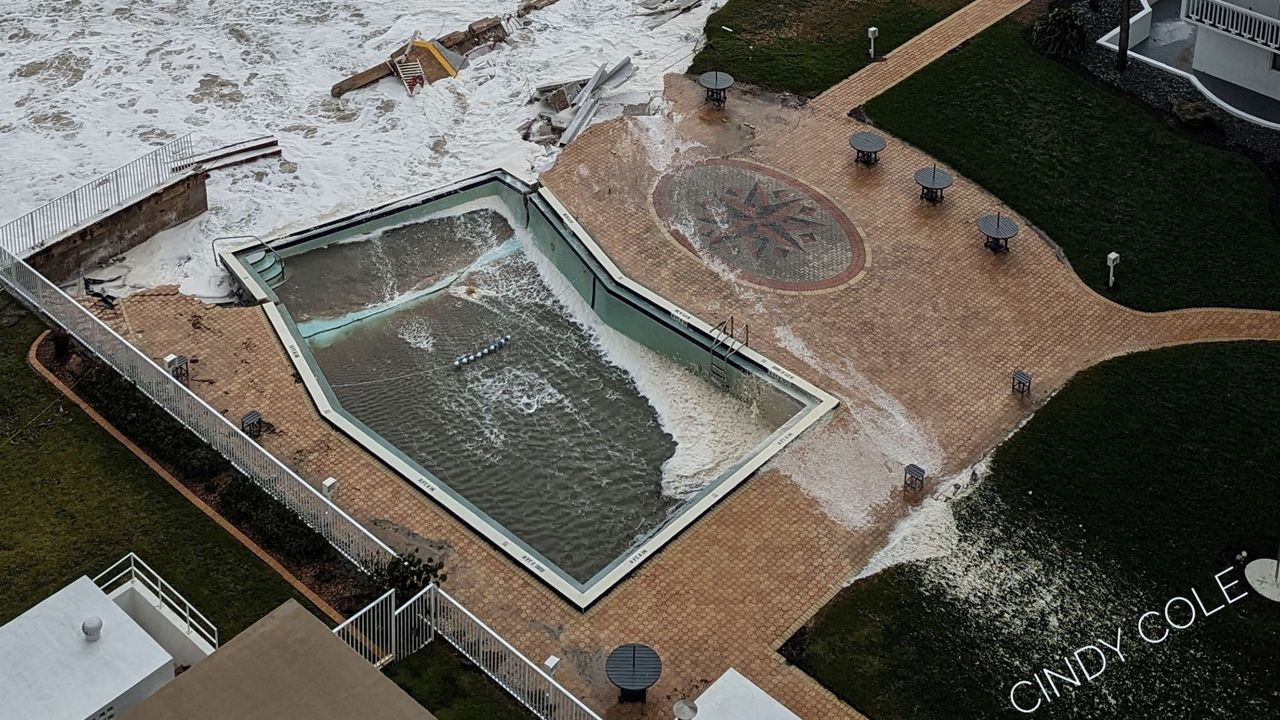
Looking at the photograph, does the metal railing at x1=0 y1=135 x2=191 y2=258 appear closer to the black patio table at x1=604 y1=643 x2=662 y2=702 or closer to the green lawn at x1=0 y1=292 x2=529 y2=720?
the green lawn at x1=0 y1=292 x2=529 y2=720

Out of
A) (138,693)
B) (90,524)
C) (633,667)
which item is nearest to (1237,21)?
(633,667)

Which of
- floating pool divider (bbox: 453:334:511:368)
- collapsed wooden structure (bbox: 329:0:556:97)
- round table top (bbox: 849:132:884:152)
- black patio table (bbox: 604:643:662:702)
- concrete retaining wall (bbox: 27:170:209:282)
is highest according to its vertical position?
concrete retaining wall (bbox: 27:170:209:282)

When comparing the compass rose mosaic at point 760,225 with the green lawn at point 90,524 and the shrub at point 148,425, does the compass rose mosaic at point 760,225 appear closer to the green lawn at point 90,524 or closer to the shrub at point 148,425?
the shrub at point 148,425

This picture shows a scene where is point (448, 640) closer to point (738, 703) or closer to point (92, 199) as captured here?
point (738, 703)

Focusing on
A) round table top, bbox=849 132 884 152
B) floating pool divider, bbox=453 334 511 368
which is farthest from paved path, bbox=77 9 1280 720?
floating pool divider, bbox=453 334 511 368

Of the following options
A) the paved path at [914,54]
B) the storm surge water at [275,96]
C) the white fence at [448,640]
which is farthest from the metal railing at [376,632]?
the paved path at [914,54]

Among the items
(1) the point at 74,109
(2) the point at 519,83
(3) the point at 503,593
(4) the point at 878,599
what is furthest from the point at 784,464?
(1) the point at 74,109

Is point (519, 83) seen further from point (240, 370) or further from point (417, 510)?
point (417, 510)
